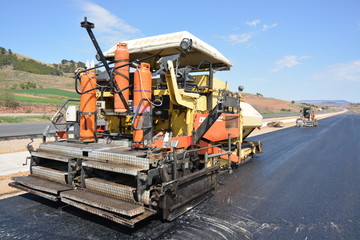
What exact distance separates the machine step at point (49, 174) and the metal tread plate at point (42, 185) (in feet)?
0.22

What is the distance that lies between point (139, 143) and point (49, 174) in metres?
1.66

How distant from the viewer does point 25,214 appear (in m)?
4.00

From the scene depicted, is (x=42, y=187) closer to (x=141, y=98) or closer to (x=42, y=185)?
(x=42, y=185)

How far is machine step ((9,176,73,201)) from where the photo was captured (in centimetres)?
388

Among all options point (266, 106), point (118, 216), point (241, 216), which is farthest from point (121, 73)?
point (266, 106)

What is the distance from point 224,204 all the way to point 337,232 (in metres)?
1.71

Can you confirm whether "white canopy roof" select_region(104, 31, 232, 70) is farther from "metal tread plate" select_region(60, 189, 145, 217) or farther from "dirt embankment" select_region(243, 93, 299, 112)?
"dirt embankment" select_region(243, 93, 299, 112)

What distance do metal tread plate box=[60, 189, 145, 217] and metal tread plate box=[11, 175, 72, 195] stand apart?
0.65ft

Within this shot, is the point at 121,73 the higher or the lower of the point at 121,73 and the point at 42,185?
the higher

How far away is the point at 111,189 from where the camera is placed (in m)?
3.64

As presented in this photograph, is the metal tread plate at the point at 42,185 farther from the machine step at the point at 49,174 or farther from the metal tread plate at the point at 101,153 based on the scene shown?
the metal tread plate at the point at 101,153

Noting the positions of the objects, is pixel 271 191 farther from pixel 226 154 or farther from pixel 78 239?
pixel 78 239

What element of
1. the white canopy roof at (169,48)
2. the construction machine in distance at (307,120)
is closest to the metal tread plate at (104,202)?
the white canopy roof at (169,48)

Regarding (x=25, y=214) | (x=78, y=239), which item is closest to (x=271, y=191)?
(x=78, y=239)
